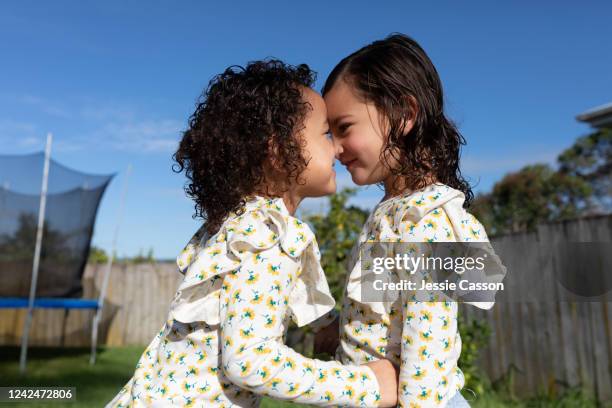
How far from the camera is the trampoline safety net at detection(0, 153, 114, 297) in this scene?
6.26 metres

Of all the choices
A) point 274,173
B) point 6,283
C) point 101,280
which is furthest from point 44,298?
point 274,173

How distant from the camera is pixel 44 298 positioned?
20.3 feet

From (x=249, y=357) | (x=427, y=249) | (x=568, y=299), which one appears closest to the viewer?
(x=249, y=357)

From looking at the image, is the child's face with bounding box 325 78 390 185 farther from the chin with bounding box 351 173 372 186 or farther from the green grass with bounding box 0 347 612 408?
the green grass with bounding box 0 347 612 408

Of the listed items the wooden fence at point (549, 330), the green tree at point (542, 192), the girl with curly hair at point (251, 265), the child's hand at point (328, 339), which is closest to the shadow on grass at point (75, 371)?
the wooden fence at point (549, 330)

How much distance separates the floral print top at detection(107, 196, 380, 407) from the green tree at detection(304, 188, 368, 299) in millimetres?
2930

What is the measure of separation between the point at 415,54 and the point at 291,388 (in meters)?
0.92

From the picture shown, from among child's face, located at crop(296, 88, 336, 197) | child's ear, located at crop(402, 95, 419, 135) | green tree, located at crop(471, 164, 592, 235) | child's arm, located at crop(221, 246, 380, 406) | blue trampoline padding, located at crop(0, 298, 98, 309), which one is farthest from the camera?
green tree, located at crop(471, 164, 592, 235)

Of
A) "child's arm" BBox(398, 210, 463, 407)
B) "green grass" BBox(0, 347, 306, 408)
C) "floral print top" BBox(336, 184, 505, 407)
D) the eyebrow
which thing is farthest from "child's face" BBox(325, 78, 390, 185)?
"green grass" BBox(0, 347, 306, 408)

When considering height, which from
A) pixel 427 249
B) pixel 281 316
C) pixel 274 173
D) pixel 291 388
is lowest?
pixel 291 388

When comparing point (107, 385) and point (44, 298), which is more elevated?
point (44, 298)

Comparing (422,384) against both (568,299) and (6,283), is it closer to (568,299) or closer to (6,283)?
(568,299)

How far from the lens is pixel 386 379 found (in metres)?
1.22

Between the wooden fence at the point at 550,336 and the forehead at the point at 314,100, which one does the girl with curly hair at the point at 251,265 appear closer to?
the forehead at the point at 314,100
